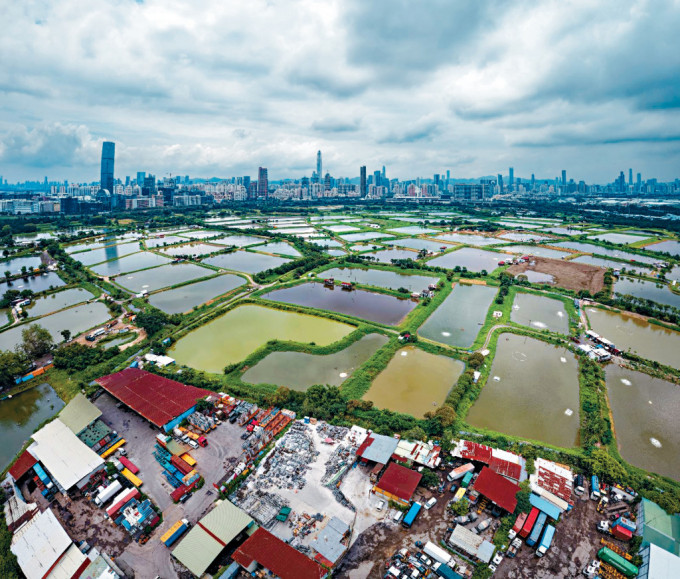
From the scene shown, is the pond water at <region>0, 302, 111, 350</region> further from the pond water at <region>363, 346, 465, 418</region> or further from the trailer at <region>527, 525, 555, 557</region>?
the trailer at <region>527, 525, 555, 557</region>

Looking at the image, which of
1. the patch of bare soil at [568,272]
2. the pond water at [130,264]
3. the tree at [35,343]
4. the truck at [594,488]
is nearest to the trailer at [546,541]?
the truck at [594,488]

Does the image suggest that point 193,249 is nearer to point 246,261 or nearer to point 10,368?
point 246,261

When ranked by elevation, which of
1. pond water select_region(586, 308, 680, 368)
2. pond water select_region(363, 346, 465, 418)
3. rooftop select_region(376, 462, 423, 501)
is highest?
pond water select_region(586, 308, 680, 368)

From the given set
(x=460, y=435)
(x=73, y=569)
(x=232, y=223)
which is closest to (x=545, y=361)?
(x=460, y=435)

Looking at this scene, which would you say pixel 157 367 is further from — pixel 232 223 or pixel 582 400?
pixel 232 223

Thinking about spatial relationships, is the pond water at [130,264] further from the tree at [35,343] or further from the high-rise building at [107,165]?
the high-rise building at [107,165]

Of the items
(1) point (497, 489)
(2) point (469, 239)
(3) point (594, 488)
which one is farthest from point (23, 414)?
(2) point (469, 239)

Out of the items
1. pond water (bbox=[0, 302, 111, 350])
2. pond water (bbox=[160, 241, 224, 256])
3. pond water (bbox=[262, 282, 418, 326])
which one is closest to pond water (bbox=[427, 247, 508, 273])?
pond water (bbox=[262, 282, 418, 326])
